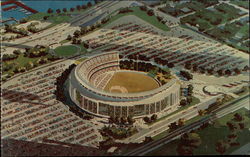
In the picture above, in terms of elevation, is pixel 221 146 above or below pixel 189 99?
below

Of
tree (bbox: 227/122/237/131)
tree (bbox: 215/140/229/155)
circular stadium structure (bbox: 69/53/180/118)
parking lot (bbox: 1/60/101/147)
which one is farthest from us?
circular stadium structure (bbox: 69/53/180/118)

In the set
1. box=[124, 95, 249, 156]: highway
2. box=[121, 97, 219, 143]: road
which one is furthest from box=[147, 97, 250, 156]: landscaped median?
box=[121, 97, 219, 143]: road

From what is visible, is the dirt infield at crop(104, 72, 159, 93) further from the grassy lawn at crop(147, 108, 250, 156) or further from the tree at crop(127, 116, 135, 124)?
the grassy lawn at crop(147, 108, 250, 156)

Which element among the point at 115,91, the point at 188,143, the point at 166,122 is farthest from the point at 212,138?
the point at 115,91

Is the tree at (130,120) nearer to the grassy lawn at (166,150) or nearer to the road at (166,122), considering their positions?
the road at (166,122)

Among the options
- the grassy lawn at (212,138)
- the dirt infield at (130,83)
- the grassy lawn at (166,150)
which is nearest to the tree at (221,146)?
the grassy lawn at (212,138)

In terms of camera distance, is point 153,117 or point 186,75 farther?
point 186,75

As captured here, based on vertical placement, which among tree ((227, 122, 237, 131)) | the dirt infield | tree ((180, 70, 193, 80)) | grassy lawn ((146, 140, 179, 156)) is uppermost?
the dirt infield

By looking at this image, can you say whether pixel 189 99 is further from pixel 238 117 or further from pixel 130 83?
pixel 130 83
